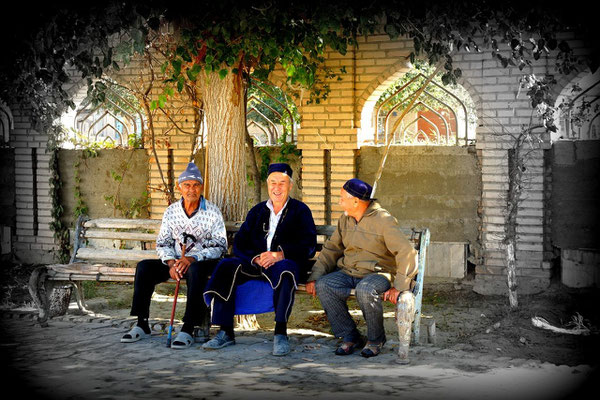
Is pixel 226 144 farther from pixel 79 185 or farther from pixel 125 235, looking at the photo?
pixel 79 185

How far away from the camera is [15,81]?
660 centimetres

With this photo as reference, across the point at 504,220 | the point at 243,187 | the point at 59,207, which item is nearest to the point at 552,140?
the point at 504,220

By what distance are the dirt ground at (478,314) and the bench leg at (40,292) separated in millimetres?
1001

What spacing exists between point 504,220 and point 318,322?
2.67 m

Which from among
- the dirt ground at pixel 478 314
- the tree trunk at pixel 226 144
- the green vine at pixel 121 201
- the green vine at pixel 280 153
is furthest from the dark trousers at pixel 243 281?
the green vine at pixel 121 201

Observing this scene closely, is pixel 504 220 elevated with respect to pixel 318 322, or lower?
elevated

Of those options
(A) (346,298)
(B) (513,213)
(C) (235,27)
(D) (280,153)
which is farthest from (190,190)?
(B) (513,213)

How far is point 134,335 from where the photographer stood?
5871 mm

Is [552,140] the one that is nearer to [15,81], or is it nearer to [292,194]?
[292,194]

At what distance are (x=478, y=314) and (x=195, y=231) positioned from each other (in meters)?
3.63

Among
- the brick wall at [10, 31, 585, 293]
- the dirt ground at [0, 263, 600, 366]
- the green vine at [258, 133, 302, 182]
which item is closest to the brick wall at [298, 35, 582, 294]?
the brick wall at [10, 31, 585, 293]

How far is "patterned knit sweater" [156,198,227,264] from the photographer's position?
618 cm

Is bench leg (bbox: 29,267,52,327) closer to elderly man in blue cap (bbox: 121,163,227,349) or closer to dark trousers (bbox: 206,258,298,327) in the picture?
elderly man in blue cap (bbox: 121,163,227,349)

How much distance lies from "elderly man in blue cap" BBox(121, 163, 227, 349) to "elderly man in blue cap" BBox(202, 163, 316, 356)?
19 cm
